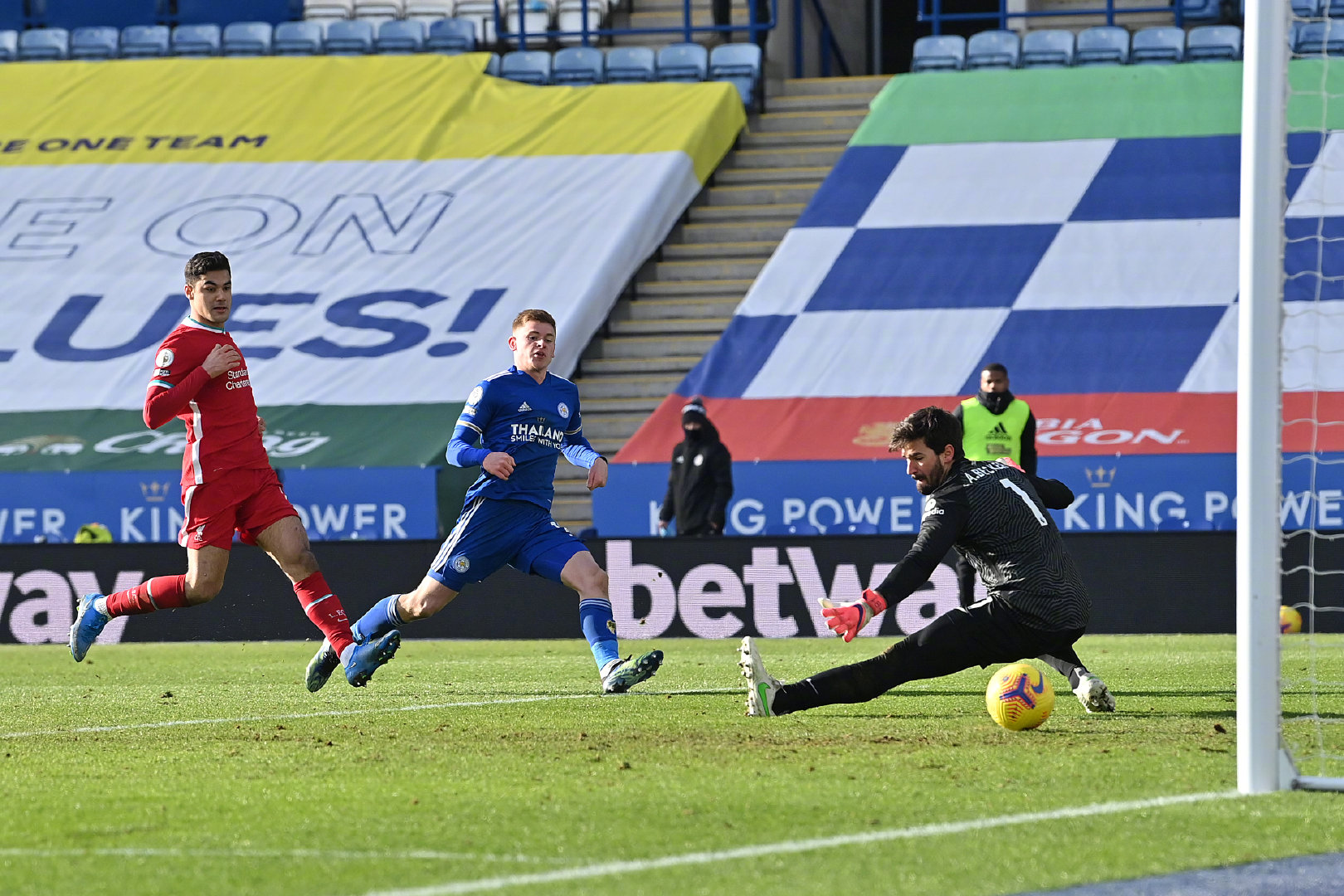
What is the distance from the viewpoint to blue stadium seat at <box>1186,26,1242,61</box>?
22516 millimetres

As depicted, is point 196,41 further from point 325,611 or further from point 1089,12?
point 325,611

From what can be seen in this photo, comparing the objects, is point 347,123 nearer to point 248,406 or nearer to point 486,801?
point 248,406

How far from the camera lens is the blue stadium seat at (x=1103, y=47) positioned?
22.9 m

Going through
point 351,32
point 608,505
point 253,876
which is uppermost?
point 253,876

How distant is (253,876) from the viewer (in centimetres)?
414

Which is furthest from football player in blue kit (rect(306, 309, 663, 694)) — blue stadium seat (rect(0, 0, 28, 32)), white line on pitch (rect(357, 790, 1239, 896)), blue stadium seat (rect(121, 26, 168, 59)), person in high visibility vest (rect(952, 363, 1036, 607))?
blue stadium seat (rect(0, 0, 28, 32))

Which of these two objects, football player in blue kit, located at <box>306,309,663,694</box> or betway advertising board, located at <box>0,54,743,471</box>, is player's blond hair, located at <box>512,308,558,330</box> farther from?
betway advertising board, located at <box>0,54,743,471</box>

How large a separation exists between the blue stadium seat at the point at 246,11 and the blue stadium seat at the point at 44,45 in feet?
6.41

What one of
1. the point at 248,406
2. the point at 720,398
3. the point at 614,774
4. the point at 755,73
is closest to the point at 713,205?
the point at 755,73

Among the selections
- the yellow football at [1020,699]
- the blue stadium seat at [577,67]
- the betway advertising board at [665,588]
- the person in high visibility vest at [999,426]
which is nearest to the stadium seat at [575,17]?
the blue stadium seat at [577,67]

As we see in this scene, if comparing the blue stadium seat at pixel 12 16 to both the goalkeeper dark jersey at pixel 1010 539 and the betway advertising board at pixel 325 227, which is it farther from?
the goalkeeper dark jersey at pixel 1010 539

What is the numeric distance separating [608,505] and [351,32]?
10.1 metres

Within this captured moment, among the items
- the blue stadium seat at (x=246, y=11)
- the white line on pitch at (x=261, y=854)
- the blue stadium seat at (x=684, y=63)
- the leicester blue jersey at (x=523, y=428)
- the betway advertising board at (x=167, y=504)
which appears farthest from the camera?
the blue stadium seat at (x=246, y=11)

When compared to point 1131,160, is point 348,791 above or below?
above
